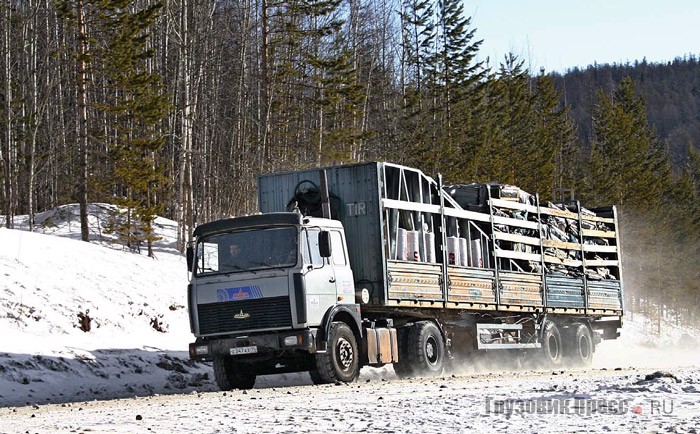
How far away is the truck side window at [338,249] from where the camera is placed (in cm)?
1638

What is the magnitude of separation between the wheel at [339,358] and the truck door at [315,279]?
1.39 ft

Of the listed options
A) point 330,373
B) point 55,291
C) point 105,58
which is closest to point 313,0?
point 105,58

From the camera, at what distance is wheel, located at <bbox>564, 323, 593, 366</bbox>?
24.2m

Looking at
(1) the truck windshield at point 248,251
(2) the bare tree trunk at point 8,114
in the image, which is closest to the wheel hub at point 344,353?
(1) the truck windshield at point 248,251

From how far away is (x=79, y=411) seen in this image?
1210 cm

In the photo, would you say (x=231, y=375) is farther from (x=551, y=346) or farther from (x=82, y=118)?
(x=82, y=118)

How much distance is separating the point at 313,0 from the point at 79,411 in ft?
100

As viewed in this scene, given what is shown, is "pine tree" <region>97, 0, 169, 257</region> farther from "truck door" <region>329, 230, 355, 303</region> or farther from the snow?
"truck door" <region>329, 230, 355, 303</region>

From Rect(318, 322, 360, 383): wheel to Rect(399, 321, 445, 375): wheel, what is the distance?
61.2 inches

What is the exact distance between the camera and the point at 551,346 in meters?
23.3

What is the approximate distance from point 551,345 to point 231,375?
9.59m

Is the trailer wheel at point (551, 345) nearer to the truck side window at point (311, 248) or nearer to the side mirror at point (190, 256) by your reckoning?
the truck side window at point (311, 248)

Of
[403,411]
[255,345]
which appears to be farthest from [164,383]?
[403,411]

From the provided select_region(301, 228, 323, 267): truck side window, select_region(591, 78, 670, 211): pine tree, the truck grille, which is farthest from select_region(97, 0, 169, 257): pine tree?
select_region(591, 78, 670, 211): pine tree
